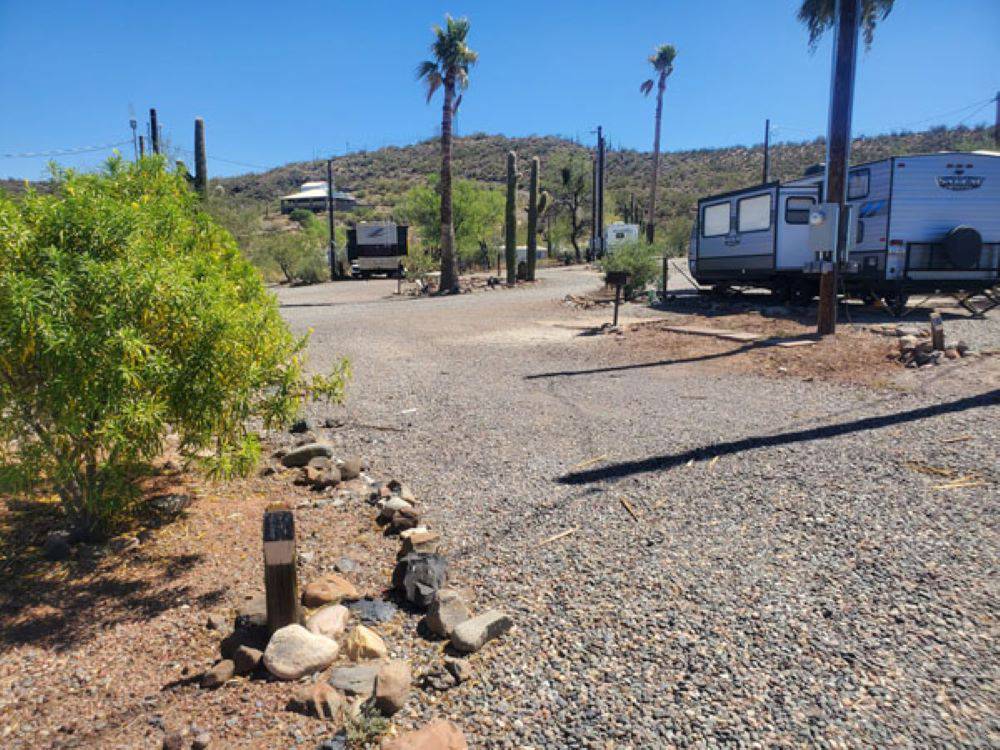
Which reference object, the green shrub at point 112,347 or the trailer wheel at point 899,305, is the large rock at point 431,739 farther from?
the trailer wheel at point 899,305

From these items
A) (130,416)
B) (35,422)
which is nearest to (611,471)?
(130,416)

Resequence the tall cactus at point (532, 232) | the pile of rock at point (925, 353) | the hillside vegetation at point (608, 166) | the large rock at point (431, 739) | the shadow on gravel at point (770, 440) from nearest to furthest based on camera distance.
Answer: the large rock at point (431, 739)
the shadow on gravel at point (770, 440)
the pile of rock at point (925, 353)
the tall cactus at point (532, 232)
the hillside vegetation at point (608, 166)

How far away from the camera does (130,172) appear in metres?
4.07

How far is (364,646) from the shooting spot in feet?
9.36

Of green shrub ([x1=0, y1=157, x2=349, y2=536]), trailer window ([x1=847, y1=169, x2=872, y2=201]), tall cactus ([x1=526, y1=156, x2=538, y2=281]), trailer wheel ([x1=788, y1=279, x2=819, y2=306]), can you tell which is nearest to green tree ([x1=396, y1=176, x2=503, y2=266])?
tall cactus ([x1=526, y1=156, x2=538, y2=281])

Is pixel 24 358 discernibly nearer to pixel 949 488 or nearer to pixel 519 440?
pixel 519 440

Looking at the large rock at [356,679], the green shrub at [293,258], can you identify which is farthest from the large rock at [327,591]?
the green shrub at [293,258]

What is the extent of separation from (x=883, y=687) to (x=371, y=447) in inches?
168

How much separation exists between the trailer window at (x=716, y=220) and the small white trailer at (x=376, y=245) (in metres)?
19.9

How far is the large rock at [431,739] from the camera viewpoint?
2.24 m

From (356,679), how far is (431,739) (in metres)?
0.51

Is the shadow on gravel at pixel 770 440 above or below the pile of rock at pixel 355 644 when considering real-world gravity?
above

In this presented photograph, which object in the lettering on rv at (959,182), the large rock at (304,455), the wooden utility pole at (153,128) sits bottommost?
the large rock at (304,455)

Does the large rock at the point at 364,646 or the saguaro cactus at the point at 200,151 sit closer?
the large rock at the point at 364,646
